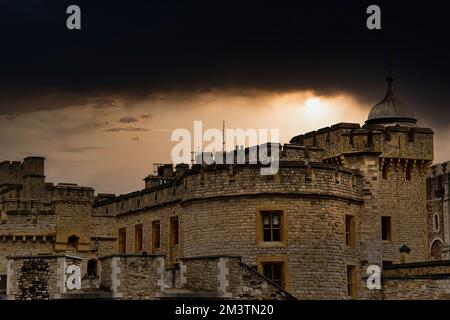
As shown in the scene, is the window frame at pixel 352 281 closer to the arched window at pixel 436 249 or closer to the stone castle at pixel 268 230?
the stone castle at pixel 268 230

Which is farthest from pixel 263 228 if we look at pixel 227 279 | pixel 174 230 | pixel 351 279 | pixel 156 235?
pixel 156 235

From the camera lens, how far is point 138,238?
61656 mm

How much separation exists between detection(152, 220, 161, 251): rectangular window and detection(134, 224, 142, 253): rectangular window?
77.6 inches

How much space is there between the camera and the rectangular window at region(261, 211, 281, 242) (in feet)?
155

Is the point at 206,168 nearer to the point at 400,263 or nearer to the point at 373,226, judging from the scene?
the point at 373,226

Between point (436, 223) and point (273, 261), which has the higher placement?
point (436, 223)

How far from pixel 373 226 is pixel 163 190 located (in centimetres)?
1177

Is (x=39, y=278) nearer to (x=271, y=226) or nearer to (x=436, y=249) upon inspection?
(x=271, y=226)

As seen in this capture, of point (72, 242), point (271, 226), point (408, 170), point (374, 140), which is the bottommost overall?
point (271, 226)

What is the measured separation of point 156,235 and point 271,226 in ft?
42.8

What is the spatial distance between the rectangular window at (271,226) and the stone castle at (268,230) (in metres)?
0.04

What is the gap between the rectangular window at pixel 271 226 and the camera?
47.2 metres

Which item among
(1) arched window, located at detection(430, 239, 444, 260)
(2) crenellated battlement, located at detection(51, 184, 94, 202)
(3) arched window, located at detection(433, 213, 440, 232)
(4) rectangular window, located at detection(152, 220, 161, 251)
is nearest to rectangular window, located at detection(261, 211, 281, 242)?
(4) rectangular window, located at detection(152, 220, 161, 251)
